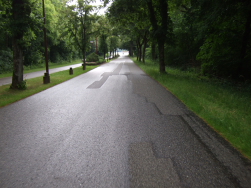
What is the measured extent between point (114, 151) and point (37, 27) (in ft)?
33.4

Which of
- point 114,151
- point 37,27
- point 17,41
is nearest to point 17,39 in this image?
A: point 17,41

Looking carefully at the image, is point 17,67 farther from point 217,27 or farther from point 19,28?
point 217,27

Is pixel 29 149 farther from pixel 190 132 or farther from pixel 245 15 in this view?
pixel 245 15

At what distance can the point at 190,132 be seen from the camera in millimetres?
4707

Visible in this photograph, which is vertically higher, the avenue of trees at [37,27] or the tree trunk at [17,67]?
the avenue of trees at [37,27]

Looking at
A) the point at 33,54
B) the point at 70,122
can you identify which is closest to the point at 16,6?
the point at 70,122

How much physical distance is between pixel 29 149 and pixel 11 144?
0.59m

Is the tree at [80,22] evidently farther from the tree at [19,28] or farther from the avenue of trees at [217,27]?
the tree at [19,28]

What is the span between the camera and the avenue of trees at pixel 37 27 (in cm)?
1026

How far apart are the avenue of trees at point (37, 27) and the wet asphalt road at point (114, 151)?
589cm

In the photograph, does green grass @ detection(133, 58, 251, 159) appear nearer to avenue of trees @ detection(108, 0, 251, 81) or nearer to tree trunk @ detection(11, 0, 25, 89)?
avenue of trees @ detection(108, 0, 251, 81)

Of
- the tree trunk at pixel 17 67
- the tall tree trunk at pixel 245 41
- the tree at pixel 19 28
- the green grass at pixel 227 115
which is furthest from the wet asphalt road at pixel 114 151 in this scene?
the tall tree trunk at pixel 245 41

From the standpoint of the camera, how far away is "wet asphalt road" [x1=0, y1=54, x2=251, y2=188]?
290cm

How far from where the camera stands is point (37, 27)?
10.9 m
